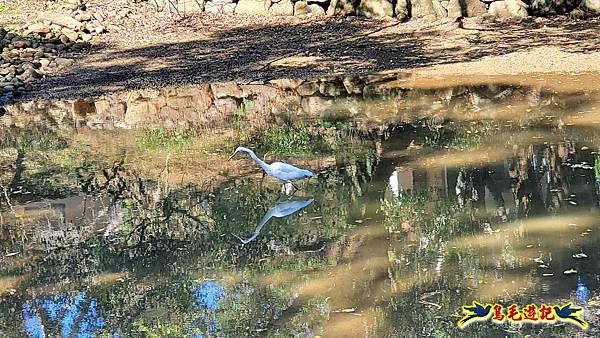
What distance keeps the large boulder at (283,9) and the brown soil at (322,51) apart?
0.81 ft

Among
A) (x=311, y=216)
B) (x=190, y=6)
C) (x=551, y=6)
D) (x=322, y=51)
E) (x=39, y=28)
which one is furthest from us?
(x=190, y=6)

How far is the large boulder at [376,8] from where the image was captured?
15750mm

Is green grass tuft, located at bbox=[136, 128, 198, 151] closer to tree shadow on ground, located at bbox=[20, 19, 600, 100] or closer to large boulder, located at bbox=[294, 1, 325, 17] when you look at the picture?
tree shadow on ground, located at bbox=[20, 19, 600, 100]

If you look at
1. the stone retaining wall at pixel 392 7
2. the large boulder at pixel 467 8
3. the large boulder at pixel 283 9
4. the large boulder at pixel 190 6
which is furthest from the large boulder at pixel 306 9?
the large boulder at pixel 467 8

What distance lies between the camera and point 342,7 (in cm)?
1620

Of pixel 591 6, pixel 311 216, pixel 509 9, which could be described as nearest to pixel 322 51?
pixel 509 9

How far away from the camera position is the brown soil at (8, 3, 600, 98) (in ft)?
39.8

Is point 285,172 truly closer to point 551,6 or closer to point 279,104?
point 279,104

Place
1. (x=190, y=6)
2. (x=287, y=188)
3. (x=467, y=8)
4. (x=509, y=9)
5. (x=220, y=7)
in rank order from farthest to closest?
(x=190, y=6) → (x=220, y=7) → (x=467, y=8) → (x=509, y=9) → (x=287, y=188)

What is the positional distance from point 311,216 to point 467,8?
8.84 metres

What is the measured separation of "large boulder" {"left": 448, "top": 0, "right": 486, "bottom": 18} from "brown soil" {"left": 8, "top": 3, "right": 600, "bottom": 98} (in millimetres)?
231

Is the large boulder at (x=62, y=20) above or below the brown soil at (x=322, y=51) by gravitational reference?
above

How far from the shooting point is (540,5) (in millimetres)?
14836

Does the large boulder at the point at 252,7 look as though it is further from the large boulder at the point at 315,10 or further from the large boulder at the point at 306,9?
the large boulder at the point at 315,10
